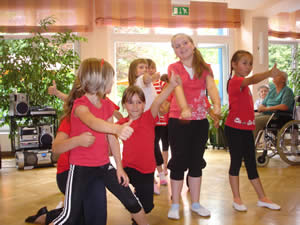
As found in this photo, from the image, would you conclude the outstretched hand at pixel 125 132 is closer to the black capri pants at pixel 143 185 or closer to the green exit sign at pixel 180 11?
the black capri pants at pixel 143 185

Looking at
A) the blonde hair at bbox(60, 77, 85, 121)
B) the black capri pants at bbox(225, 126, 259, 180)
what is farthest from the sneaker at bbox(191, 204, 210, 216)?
the blonde hair at bbox(60, 77, 85, 121)

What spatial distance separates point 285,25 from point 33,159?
18.0 feet

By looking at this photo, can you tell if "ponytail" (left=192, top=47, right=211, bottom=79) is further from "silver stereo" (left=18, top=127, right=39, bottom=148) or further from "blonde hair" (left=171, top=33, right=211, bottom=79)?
"silver stereo" (left=18, top=127, right=39, bottom=148)

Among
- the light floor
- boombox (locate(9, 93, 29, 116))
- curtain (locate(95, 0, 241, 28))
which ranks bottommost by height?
the light floor

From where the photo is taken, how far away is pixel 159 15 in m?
6.05

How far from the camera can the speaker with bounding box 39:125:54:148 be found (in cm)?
455

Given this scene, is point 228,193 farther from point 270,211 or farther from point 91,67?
point 91,67

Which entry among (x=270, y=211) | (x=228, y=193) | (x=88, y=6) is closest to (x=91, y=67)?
(x=270, y=211)

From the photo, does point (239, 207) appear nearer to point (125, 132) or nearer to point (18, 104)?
point (125, 132)

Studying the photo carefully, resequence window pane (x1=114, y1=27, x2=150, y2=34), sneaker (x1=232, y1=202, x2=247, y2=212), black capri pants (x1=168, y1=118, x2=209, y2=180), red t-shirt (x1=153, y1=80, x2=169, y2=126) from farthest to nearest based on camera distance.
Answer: window pane (x1=114, y1=27, x2=150, y2=34) < red t-shirt (x1=153, y1=80, x2=169, y2=126) < sneaker (x1=232, y1=202, x2=247, y2=212) < black capri pants (x1=168, y1=118, x2=209, y2=180)

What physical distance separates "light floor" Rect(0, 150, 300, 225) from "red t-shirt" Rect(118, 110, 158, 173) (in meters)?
0.40

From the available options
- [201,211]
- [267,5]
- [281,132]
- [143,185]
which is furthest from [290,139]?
[143,185]

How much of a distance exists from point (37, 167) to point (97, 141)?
3.20 metres

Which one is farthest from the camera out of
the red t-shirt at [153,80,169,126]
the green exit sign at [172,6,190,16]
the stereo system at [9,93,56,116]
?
the green exit sign at [172,6,190,16]
